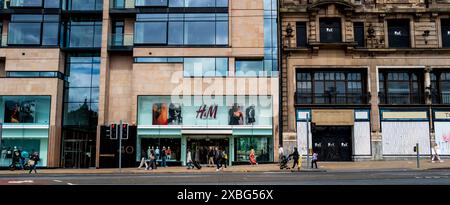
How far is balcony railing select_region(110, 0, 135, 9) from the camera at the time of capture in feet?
128

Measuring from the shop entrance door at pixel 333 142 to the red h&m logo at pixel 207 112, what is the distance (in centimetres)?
918

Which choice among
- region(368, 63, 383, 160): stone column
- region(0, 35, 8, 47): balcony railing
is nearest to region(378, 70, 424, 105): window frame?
region(368, 63, 383, 160): stone column

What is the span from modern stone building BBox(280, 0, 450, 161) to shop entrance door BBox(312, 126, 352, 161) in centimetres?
9

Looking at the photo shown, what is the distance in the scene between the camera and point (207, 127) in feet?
121

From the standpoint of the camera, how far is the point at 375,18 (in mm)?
38938

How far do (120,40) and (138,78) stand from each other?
4382mm

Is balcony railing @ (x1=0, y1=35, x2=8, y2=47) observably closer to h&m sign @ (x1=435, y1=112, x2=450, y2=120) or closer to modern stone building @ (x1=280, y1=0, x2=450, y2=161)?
modern stone building @ (x1=280, y1=0, x2=450, y2=161)

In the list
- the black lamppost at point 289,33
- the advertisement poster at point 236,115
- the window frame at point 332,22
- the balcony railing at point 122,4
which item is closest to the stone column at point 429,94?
the window frame at point 332,22

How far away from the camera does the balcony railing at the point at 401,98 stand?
3831 cm

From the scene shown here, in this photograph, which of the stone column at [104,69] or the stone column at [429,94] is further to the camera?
the stone column at [104,69]

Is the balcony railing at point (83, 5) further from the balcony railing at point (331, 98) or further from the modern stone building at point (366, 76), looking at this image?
the balcony railing at point (331, 98)

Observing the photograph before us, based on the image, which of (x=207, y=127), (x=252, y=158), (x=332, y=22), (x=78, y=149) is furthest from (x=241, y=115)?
(x=78, y=149)

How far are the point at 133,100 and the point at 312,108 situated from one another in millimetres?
15914

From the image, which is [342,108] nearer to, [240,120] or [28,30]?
[240,120]
